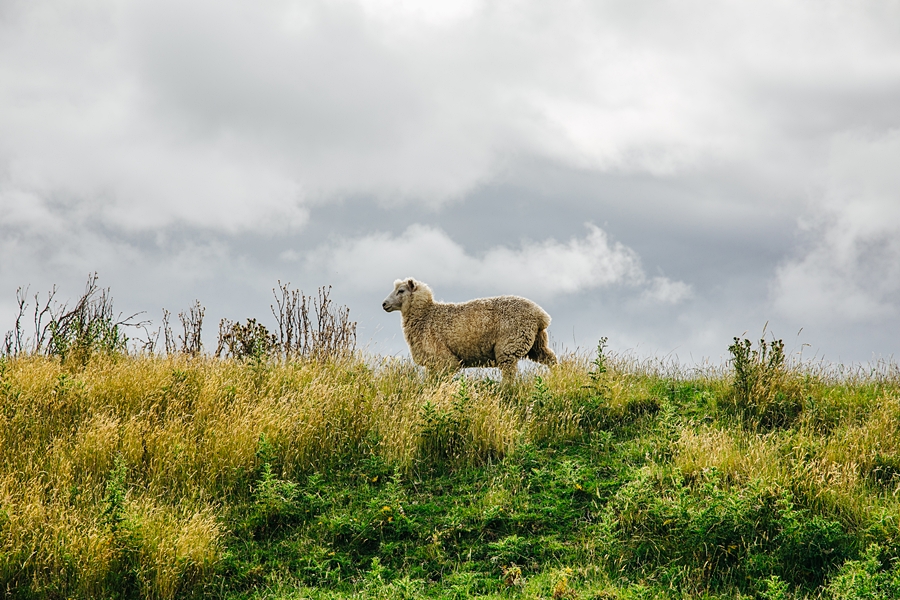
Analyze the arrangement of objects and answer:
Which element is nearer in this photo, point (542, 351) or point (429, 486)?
point (429, 486)

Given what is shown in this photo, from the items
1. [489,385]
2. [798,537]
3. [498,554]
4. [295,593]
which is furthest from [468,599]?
[489,385]

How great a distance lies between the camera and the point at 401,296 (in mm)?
14062

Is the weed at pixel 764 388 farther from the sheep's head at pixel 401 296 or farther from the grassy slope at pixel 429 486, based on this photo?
the sheep's head at pixel 401 296

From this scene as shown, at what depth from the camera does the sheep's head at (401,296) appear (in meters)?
14.0

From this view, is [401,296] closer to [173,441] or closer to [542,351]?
[542,351]

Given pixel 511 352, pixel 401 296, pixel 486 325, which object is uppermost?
pixel 401 296

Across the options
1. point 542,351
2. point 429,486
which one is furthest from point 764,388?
point 429,486

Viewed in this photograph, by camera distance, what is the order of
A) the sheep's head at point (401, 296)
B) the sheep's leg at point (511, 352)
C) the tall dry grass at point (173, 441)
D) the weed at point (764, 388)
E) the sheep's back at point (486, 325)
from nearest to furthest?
the tall dry grass at point (173, 441)
the weed at point (764, 388)
the sheep's leg at point (511, 352)
the sheep's back at point (486, 325)
the sheep's head at point (401, 296)

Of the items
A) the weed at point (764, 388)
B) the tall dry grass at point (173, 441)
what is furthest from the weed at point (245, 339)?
the weed at point (764, 388)

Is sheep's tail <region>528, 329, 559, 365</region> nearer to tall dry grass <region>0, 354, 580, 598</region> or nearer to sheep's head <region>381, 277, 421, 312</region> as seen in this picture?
tall dry grass <region>0, 354, 580, 598</region>

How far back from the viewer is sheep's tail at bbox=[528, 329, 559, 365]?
45.4ft

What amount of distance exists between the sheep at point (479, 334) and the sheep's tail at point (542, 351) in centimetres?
2

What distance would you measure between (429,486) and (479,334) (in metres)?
4.19

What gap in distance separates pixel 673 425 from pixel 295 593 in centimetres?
588
